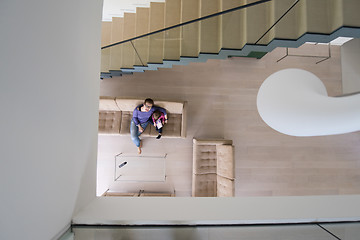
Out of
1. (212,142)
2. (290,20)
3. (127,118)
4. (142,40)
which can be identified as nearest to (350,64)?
(290,20)

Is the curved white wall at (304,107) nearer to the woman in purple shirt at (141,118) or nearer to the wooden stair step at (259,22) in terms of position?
the wooden stair step at (259,22)

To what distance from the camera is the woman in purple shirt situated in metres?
3.40

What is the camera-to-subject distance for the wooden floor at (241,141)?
13.5ft

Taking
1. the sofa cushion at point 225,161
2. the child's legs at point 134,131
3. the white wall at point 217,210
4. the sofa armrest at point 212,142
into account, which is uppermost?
the child's legs at point 134,131

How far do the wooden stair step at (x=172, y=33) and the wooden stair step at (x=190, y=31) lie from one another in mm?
91

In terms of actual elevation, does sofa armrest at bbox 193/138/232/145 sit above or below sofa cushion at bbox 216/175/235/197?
above

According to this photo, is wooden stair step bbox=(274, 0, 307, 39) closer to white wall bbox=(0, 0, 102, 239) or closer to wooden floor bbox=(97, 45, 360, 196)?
wooden floor bbox=(97, 45, 360, 196)

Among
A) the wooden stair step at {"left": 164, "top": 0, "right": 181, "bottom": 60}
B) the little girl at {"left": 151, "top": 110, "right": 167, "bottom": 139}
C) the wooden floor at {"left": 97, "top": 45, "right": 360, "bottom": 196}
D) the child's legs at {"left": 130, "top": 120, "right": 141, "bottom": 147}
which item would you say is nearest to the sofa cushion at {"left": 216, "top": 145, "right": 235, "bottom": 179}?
the wooden floor at {"left": 97, "top": 45, "right": 360, "bottom": 196}

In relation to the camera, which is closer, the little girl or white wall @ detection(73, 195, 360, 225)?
white wall @ detection(73, 195, 360, 225)

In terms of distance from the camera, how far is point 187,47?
2.84 metres

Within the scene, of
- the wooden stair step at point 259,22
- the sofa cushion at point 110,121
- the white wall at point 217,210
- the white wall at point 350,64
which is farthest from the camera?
the white wall at point 350,64

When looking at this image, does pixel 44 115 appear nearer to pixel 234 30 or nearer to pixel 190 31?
pixel 190 31

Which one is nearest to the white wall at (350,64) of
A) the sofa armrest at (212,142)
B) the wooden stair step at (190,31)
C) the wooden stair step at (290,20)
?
the wooden stair step at (290,20)

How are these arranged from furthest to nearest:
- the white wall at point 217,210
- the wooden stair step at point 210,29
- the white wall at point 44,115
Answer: the wooden stair step at point 210,29 → the white wall at point 217,210 → the white wall at point 44,115
